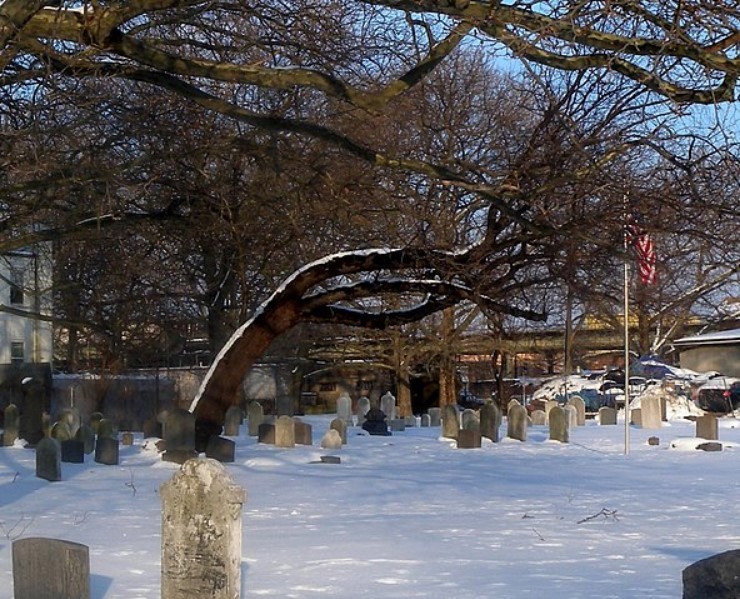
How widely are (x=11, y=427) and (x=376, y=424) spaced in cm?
819

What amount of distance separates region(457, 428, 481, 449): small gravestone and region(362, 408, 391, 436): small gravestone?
438 centimetres

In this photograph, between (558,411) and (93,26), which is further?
(558,411)

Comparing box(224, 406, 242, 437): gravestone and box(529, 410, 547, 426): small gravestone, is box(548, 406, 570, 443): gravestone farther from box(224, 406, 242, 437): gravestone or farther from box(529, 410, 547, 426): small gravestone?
box(529, 410, 547, 426): small gravestone

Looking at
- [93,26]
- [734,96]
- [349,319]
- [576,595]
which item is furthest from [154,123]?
[576,595]

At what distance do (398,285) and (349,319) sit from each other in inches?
72.7

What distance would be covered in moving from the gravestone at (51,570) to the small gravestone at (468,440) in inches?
582

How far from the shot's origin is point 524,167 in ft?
42.0

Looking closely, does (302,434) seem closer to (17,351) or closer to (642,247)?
(642,247)

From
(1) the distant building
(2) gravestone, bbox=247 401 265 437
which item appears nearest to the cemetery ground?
(2) gravestone, bbox=247 401 265 437

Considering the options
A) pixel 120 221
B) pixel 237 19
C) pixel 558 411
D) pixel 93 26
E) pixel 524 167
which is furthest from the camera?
pixel 558 411

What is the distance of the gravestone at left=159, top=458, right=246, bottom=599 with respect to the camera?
754 centimetres

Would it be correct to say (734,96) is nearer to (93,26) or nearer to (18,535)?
(93,26)

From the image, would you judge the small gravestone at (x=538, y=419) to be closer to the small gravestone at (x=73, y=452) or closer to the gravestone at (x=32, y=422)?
the gravestone at (x=32, y=422)

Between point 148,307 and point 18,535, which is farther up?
point 148,307
